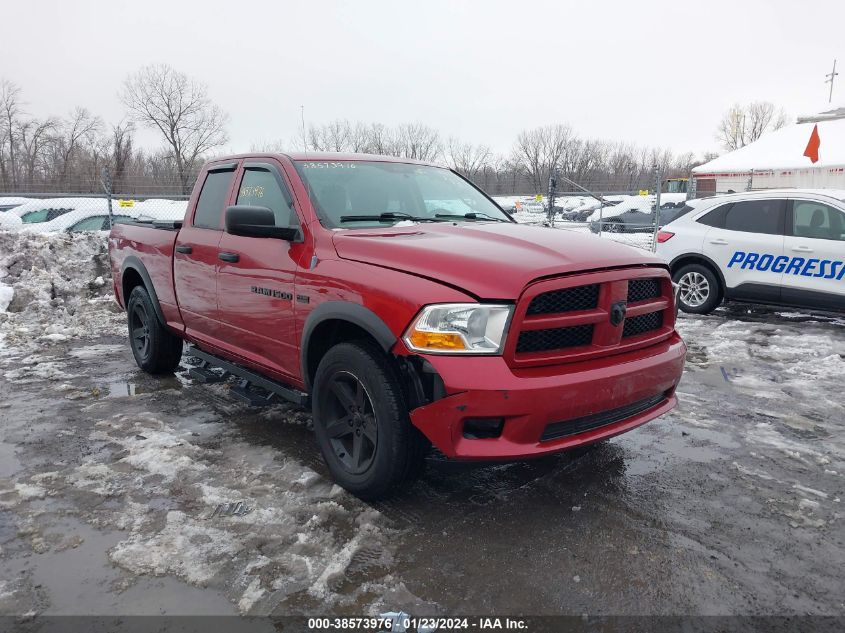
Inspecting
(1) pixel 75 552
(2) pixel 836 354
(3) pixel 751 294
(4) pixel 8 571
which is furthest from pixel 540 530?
(3) pixel 751 294

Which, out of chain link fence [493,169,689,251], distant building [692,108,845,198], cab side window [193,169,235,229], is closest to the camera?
cab side window [193,169,235,229]

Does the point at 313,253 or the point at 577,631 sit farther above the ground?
the point at 313,253

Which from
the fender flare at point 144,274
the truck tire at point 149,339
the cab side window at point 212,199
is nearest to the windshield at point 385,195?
the cab side window at point 212,199

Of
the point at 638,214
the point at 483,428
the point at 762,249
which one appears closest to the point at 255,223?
the point at 483,428

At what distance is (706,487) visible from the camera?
3.46m

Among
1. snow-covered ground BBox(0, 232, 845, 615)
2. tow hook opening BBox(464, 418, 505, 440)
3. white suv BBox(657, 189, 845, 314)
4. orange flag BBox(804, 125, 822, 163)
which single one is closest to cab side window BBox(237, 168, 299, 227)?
snow-covered ground BBox(0, 232, 845, 615)

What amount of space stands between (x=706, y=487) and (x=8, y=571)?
360cm

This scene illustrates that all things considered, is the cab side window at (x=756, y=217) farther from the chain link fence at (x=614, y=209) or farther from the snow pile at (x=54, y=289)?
the snow pile at (x=54, y=289)

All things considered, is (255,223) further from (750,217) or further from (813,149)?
(813,149)

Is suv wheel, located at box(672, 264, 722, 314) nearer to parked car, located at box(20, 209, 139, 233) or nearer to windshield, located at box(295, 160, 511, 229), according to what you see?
windshield, located at box(295, 160, 511, 229)

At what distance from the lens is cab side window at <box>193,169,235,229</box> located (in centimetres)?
453

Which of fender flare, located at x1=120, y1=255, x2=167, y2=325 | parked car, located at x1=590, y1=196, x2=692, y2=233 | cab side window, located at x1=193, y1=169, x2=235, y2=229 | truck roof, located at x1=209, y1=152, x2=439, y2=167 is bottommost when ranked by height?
fender flare, located at x1=120, y1=255, x2=167, y2=325

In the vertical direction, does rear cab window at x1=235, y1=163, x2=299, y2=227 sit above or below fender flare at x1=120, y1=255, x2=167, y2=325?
above

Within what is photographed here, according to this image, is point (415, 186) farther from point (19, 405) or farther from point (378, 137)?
point (378, 137)
